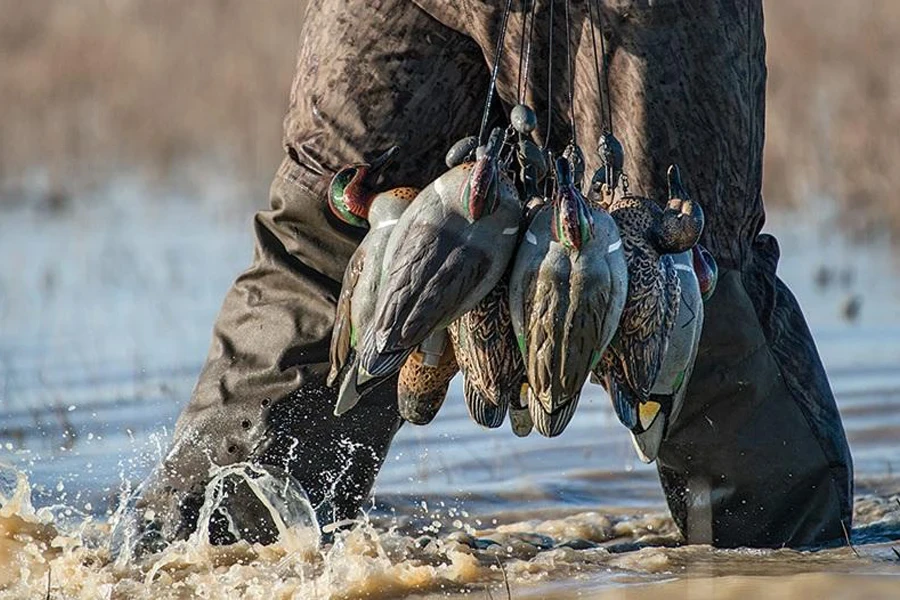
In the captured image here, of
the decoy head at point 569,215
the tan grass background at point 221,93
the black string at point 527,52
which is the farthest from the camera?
the tan grass background at point 221,93

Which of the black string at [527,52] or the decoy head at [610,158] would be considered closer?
the decoy head at [610,158]

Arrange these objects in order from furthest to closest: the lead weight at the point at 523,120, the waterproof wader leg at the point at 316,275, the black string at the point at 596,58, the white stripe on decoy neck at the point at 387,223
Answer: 1. the waterproof wader leg at the point at 316,275
2. the black string at the point at 596,58
3. the white stripe on decoy neck at the point at 387,223
4. the lead weight at the point at 523,120

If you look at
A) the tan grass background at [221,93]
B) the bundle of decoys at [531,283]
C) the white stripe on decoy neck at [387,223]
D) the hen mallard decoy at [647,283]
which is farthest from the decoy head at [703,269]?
the tan grass background at [221,93]

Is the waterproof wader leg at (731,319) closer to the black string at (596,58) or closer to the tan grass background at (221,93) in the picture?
the black string at (596,58)

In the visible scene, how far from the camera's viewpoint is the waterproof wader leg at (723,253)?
340 centimetres

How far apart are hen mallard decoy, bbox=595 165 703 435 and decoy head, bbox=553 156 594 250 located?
12 centimetres

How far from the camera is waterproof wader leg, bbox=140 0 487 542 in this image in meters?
3.64

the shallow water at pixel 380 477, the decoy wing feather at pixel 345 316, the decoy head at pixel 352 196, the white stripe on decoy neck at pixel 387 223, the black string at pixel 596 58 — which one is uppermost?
the black string at pixel 596 58

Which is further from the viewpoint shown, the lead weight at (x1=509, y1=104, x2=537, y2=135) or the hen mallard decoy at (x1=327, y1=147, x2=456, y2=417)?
the hen mallard decoy at (x1=327, y1=147, x2=456, y2=417)

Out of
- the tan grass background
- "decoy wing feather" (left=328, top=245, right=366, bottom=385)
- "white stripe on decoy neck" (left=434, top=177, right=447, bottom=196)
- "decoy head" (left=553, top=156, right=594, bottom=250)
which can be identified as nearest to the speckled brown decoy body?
"decoy head" (left=553, top=156, right=594, bottom=250)

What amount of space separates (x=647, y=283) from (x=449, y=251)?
0.96 feet

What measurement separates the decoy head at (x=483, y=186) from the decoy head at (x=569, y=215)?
9 cm

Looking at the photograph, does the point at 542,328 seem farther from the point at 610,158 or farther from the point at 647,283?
the point at 610,158

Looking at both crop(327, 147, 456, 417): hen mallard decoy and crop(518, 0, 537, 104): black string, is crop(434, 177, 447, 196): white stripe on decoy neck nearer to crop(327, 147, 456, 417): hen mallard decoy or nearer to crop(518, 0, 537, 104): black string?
crop(327, 147, 456, 417): hen mallard decoy
